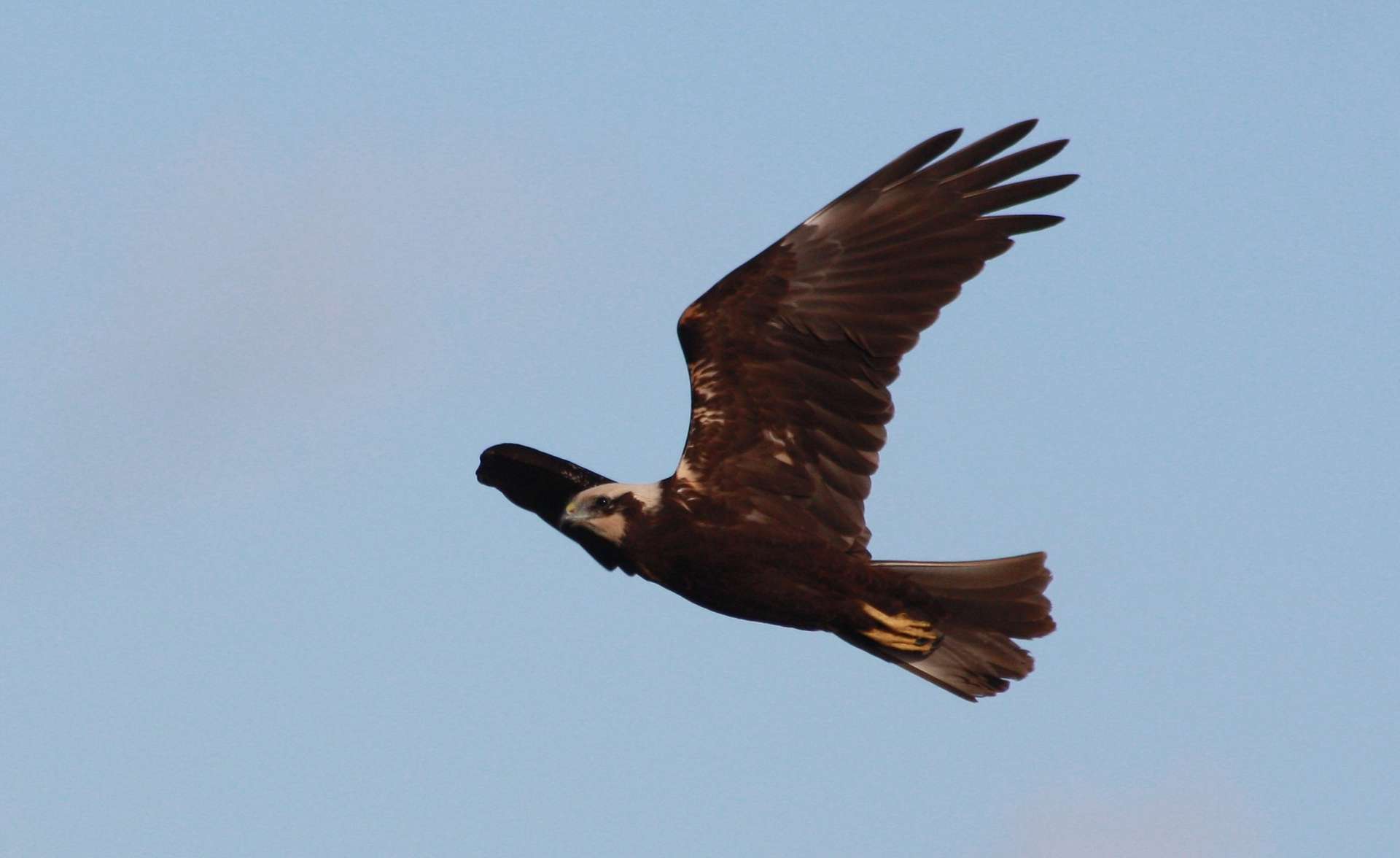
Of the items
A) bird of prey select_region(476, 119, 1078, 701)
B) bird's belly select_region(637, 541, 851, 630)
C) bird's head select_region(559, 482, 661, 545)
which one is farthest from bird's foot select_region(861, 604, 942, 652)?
bird's head select_region(559, 482, 661, 545)

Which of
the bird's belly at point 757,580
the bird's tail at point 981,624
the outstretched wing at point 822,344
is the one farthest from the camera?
the bird's tail at point 981,624

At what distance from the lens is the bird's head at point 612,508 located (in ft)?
34.6

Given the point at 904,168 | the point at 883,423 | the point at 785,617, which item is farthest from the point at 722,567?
the point at 904,168

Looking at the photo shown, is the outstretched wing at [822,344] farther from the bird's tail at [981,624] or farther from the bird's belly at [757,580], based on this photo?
the bird's tail at [981,624]

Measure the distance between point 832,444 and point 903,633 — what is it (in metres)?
1.06

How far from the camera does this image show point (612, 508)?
10.6 metres

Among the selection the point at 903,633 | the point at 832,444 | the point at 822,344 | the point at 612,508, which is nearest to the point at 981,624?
the point at 903,633

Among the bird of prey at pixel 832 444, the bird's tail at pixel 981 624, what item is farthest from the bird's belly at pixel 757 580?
the bird's tail at pixel 981 624

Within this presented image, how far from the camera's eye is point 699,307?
34.9ft

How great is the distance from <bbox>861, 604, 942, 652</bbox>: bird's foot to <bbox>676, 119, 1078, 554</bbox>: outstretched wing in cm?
40

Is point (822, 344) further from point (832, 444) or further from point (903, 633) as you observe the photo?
point (903, 633)

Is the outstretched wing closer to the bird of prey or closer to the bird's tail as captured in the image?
the bird of prey

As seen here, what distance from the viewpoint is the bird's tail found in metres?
10.9

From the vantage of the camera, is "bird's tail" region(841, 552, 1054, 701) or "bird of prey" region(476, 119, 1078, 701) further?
"bird's tail" region(841, 552, 1054, 701)
